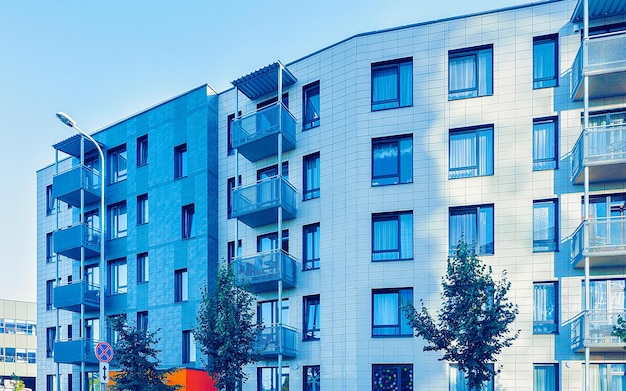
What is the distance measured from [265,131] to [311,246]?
15.7 feet

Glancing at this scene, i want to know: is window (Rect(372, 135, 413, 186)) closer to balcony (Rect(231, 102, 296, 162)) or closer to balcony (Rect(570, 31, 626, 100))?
balcony (Rect(231, 102, 296, 162))

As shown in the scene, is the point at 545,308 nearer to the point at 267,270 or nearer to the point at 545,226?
the point at 545,226

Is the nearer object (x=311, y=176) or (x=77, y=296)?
(x=311, y=176)

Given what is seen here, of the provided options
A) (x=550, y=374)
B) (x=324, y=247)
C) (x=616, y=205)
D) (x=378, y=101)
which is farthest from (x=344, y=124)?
(x=550, y=374)

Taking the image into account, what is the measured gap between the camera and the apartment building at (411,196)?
17734 millimetres

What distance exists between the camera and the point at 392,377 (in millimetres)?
19312

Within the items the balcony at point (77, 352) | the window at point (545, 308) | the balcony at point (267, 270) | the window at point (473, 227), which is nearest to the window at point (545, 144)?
the window at point (473, 227)

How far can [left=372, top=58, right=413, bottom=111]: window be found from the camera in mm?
20719

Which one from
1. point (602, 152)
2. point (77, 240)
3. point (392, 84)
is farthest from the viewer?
point (77, 240)

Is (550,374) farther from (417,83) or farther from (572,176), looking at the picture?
(417,83)

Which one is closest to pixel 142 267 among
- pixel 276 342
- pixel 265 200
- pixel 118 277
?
pixel 118 277

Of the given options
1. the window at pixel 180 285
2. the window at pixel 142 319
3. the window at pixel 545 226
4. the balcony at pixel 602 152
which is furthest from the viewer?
the window at pixel 142 319

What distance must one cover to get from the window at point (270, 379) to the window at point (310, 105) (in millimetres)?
9437

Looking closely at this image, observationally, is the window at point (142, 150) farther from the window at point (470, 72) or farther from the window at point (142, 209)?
the window at point (470, 72)
